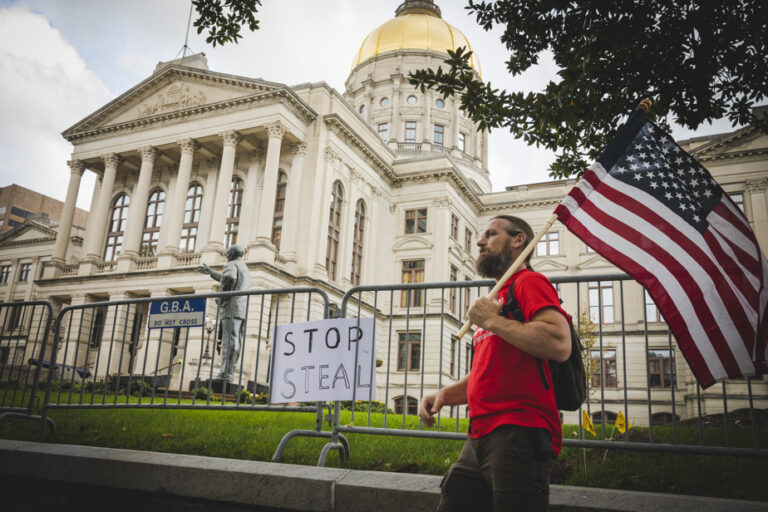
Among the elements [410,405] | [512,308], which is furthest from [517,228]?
[410,405]

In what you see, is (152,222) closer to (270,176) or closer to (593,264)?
(270,176)

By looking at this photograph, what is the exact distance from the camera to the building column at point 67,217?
34353mm

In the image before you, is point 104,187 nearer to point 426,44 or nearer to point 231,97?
point 231,97

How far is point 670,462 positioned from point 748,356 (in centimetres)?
198

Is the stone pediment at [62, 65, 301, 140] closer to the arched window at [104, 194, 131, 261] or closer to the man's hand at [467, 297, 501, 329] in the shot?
the arched window at [104, 194, 131, 261]

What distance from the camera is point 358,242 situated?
35.8m

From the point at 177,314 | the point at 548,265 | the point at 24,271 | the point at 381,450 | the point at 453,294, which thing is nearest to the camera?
the point at 381,450

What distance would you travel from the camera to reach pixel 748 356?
10.4 feet

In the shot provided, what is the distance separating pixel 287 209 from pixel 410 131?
79.1 ft

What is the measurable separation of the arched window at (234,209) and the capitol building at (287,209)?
80mm

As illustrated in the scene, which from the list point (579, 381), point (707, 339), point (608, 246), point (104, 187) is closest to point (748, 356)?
point (707, 339)

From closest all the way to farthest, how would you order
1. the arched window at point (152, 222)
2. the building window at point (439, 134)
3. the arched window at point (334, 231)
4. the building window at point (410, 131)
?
1. the arched window at point (334, 231)
2. the arched window at point (152, 222)
3. the building window at point (410, 131)
4. the building window at point (439, 134)

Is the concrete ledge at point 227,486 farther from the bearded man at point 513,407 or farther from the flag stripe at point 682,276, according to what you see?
the bearded man at point 513,407

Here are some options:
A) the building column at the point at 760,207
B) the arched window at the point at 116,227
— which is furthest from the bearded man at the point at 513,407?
the building column at the point at 760,207
